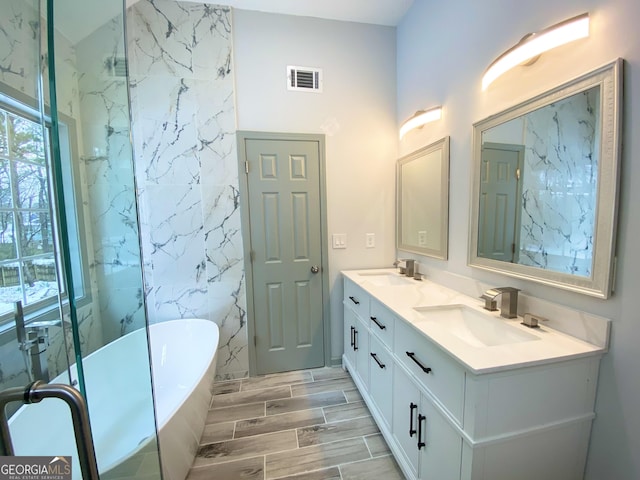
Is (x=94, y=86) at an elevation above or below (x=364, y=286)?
above

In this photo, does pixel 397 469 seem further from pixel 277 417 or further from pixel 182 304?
pixel 182 304

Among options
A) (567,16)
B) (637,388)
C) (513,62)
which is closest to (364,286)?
(637,388)

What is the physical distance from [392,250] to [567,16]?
6.08 feet

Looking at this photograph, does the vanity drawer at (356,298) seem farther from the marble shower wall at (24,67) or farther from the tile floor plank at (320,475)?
the marble shower wall at (24,67)

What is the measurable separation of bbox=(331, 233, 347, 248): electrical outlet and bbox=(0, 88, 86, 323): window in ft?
5.90

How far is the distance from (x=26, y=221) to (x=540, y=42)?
2122 mm

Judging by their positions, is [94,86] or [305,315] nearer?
[94,86]

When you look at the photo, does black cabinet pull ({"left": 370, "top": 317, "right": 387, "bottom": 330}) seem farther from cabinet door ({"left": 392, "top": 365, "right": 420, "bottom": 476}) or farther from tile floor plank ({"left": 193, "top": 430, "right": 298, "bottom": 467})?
tile floor plank ({"left": 193, "top": 430, "right": 298, "bottom": 467})

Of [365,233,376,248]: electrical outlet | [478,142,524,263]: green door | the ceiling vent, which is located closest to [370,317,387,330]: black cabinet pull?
[478,142,524,263]: green door

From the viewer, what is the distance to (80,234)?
0.97 metres

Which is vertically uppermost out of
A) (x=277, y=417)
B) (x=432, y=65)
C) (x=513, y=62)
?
(x=432, y=65)

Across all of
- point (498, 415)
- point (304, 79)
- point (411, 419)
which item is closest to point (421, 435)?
point (411, 419)

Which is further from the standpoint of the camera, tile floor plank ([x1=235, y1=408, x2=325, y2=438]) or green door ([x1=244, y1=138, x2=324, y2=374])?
green door ([x1=244, y1=138, x2=324, y2=374])

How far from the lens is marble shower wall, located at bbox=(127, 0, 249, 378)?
2.14 m
